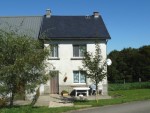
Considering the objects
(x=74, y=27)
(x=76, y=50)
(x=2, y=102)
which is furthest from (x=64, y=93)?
(x=2, y=102)

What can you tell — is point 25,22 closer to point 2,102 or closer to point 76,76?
point 76,76

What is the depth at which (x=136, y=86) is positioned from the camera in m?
48.6

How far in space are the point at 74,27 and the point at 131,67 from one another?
44658mm

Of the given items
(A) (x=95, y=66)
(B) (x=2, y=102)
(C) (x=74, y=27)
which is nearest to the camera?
(B) (x=2, y=102)

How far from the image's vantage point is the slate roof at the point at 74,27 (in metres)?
37.8

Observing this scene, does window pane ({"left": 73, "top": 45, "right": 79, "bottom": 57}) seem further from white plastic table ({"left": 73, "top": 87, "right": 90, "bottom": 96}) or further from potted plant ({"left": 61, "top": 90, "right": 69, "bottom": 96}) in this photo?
potted plant ({"left": 61, "top": 90, "right": 69, "bottom": 96})

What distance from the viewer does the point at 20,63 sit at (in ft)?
72.7

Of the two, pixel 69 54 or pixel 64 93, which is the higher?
pixel 69 54

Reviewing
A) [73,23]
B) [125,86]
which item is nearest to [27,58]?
[73,23]

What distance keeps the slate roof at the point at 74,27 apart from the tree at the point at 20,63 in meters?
Answer: 13.4

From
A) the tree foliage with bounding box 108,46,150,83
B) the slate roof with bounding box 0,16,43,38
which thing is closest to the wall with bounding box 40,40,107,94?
the slate roof with bounding box 0,16,43,38

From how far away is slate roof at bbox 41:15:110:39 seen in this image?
124 feet

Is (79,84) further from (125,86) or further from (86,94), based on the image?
(125,86)

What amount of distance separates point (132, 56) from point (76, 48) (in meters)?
48.7
